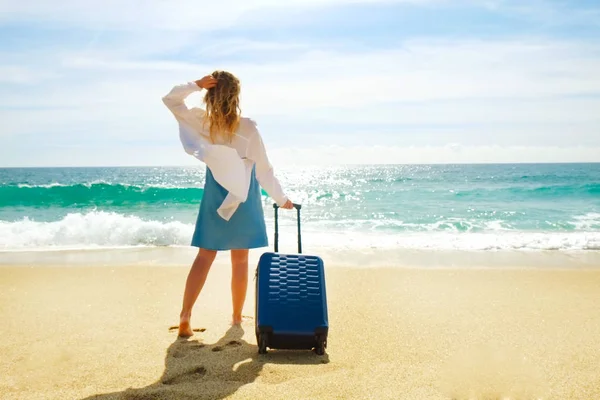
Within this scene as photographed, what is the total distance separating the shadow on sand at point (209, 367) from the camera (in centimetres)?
272

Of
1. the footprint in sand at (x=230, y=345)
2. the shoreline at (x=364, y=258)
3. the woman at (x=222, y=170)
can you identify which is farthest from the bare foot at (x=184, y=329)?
the shoreline at (x=364, y=258)

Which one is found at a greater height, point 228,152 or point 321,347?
point 228,152

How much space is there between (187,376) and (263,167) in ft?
4.38

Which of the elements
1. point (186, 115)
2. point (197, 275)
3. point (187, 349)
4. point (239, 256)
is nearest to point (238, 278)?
point (239, 256)

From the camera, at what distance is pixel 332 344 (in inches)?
144

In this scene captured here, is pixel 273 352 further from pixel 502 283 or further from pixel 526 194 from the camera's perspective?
pixel 526 194

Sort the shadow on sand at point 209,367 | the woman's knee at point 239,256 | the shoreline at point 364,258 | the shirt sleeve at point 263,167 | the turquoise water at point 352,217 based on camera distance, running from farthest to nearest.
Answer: the turquoise water at point 352,217, the shoreline at point 364,258, the woman's knee at point 239,256, the shirt sleeve at point 263,167, the shadow on sand at point 209,367

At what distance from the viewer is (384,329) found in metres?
4.05

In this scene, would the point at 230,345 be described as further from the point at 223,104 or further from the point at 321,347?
the point at 223,104

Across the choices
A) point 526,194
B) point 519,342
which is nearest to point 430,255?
point 519,342

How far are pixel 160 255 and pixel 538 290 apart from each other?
484 cm

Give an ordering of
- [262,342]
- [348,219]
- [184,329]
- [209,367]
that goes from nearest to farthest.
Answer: [209,367], [262,342], [184,329], [348,219]

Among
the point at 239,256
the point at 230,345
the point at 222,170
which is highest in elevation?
the point at 222,170

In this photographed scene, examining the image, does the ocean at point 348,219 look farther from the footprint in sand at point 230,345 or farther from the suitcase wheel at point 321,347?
the suitcase wheel at point 321,347
